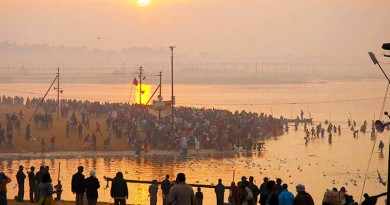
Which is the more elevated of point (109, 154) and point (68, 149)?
point (68, 149)

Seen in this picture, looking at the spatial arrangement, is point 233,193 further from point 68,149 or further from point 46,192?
point 68,149

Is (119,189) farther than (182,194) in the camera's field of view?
Yes

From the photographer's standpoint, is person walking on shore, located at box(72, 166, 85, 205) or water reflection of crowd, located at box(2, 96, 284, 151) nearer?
person walking on shore, located at box(72, 166, 85, 205)

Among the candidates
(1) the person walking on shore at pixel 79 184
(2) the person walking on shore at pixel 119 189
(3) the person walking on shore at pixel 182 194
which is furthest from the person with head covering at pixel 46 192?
(3) the person walking on shore at pixel 182 194

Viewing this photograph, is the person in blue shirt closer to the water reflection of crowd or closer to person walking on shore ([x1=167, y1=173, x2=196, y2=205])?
person walking on shore ([x1=167, y1=173, x2=196, y2=205])

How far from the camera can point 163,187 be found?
20328mm

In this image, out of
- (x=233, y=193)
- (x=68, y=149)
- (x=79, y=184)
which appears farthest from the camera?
(x=68, y=149)

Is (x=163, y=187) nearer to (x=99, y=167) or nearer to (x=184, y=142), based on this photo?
(x=99, y=167)

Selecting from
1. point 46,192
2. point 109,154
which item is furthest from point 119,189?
point 109,154

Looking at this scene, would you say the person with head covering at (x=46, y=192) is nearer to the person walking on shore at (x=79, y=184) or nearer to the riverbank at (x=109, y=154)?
the person walking on shore at (x=79, y=184)

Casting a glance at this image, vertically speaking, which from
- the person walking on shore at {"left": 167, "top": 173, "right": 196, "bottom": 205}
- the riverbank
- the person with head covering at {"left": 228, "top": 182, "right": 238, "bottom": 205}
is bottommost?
the person with head covering at {"left": 228, "top": 182, "right": 238, "bottom": 205}

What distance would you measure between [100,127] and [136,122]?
196 centimetres

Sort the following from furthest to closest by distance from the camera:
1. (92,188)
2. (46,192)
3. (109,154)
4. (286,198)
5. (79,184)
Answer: (109,154), (79,184), (92,188), (46,192), (286,198)

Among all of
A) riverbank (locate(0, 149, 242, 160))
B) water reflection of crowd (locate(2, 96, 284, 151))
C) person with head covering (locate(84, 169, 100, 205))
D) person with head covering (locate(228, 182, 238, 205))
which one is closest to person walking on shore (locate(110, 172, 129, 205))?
person with head covering (locate(84, 169, 100, 205))
